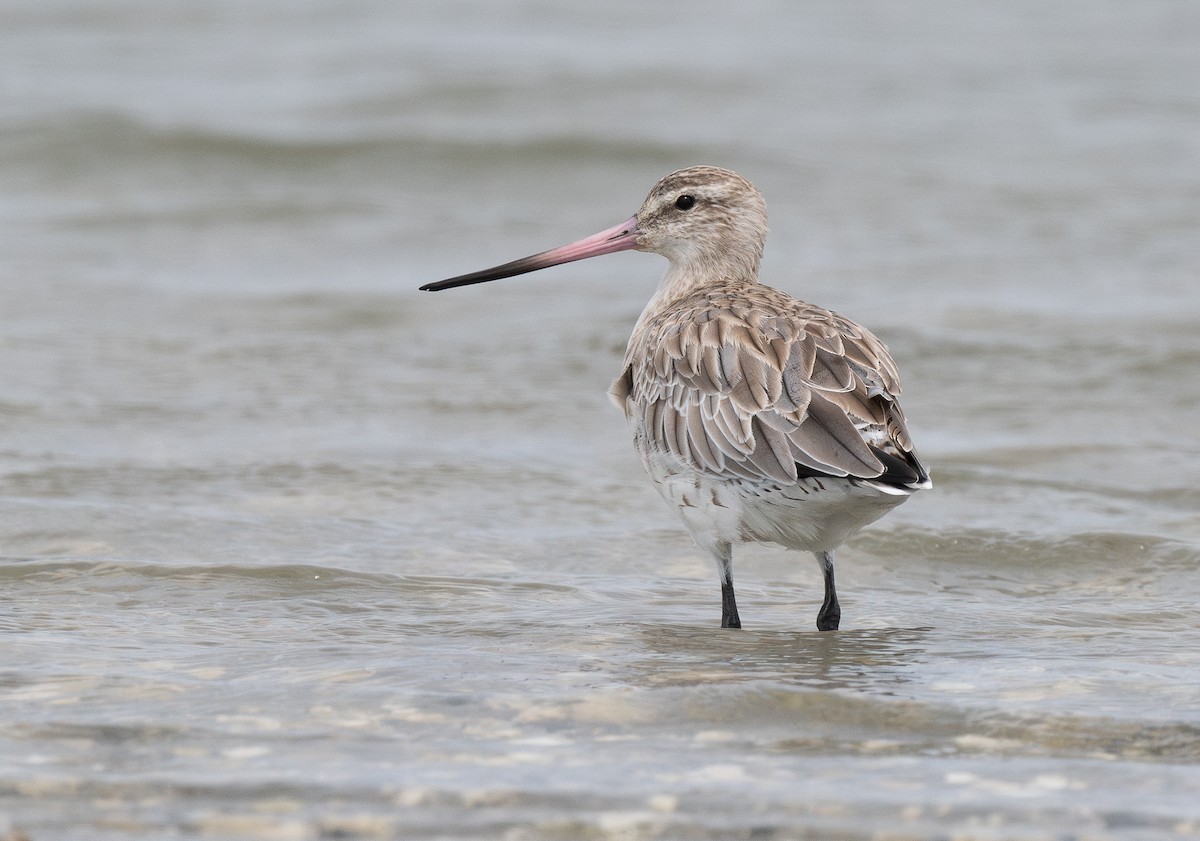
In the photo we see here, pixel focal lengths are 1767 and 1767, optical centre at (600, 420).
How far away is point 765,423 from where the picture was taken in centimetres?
555

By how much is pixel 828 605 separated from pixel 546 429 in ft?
11.1

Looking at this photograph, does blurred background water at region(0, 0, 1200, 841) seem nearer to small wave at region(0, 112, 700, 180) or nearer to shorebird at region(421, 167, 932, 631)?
small wave at region(0, 112, 700, 180)

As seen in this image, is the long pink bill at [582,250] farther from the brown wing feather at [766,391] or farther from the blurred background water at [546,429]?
the blurred background water at [546,429]

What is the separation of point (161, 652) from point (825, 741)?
2.11 metres

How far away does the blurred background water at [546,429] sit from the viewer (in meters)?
4.31

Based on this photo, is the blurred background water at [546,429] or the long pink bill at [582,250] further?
the long pink bill at [582,250]

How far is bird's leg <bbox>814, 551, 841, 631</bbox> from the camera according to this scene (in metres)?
5.98

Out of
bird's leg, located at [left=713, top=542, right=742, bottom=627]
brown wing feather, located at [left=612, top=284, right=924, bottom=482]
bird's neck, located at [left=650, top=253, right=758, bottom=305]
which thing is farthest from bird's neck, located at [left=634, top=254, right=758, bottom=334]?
bird's leg, located at [left=713, top=542, right=742, bottom=627]

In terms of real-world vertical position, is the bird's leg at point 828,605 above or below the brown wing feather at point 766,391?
below

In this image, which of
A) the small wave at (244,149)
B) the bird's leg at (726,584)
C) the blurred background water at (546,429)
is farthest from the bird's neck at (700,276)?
the small wave at (244,149)

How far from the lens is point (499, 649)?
5.51 metres

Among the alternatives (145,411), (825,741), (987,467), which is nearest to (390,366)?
(145,411)

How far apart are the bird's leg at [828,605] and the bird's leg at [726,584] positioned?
11.2 inches

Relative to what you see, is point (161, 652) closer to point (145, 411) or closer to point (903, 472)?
point (903, 472)
